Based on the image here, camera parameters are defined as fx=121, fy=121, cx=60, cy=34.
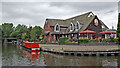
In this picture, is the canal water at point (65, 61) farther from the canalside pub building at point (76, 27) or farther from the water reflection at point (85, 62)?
the canalside pub building at point (76, 27)

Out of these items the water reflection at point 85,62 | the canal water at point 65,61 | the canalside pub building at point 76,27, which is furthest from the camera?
the canalside pub building at point 76,27

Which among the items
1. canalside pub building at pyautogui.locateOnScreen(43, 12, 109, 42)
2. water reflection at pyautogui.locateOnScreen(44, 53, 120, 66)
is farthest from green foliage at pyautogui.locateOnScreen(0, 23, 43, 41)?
water reflection at pyautogui.locateOnScreen(44, 53, 120, 66)

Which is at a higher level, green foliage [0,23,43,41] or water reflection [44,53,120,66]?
green foliage [0,23,43,41]

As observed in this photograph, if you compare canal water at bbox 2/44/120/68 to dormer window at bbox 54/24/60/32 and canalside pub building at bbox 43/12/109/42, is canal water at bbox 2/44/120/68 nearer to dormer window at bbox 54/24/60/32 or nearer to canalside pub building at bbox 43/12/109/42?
canalside pub building at bbox 43/12/109/42

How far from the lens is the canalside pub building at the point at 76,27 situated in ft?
123

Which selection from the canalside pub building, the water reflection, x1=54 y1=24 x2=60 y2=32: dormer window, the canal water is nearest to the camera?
the water reflection

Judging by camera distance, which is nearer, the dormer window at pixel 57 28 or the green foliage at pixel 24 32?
the dormer window at pixel 57 28

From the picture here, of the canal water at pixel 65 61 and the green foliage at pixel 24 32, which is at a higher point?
the green foliage at pixel 24 32

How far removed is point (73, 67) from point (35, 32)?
1932 inches

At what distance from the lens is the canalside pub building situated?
123ft

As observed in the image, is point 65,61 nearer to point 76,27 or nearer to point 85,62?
point 85,62

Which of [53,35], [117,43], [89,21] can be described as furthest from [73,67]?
[53,35]

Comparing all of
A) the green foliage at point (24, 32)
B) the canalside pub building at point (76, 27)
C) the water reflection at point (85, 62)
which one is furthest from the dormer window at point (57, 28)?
the water reflection at point (85, 62)

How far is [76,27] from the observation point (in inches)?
1576
